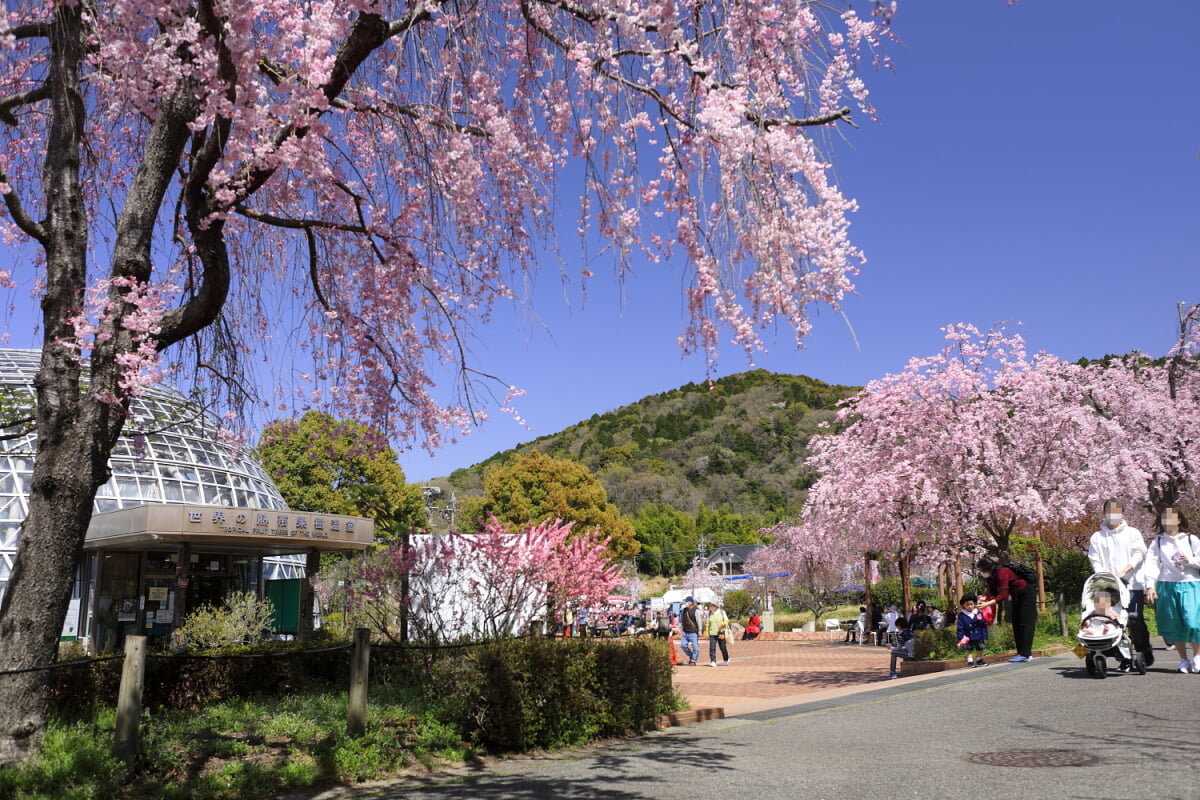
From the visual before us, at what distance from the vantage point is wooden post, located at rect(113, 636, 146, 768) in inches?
250

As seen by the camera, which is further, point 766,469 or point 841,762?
point 766,469

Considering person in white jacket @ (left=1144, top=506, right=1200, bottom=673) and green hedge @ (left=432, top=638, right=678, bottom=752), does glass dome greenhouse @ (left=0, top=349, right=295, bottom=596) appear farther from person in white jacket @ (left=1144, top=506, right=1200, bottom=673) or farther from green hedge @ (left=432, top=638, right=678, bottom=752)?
person in white jacket @ (left=1144, top=506, right=1200, bottom=673)

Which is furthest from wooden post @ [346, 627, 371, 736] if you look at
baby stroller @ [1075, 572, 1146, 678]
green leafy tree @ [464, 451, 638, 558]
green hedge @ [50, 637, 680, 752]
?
green leafy tree @ [464, 451, 638, 558]

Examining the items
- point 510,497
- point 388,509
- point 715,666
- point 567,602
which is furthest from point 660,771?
point 510,497

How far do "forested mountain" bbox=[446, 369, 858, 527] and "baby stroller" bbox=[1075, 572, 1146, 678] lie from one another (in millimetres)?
78477

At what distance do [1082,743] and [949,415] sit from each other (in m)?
11.7

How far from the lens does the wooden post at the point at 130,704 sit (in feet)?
20.8

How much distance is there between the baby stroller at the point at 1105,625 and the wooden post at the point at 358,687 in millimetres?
6905

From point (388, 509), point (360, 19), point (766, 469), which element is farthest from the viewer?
point (766, 469)

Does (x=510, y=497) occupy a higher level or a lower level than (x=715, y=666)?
higher

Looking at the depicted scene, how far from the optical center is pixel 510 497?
58000 millimetres

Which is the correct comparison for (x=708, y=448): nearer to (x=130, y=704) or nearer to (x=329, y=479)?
(x=329, y=479)

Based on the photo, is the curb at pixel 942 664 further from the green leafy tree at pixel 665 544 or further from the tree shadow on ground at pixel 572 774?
the green leafy tree at pixel 665 544

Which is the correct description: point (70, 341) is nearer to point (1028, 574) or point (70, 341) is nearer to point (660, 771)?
point (660, 771)
